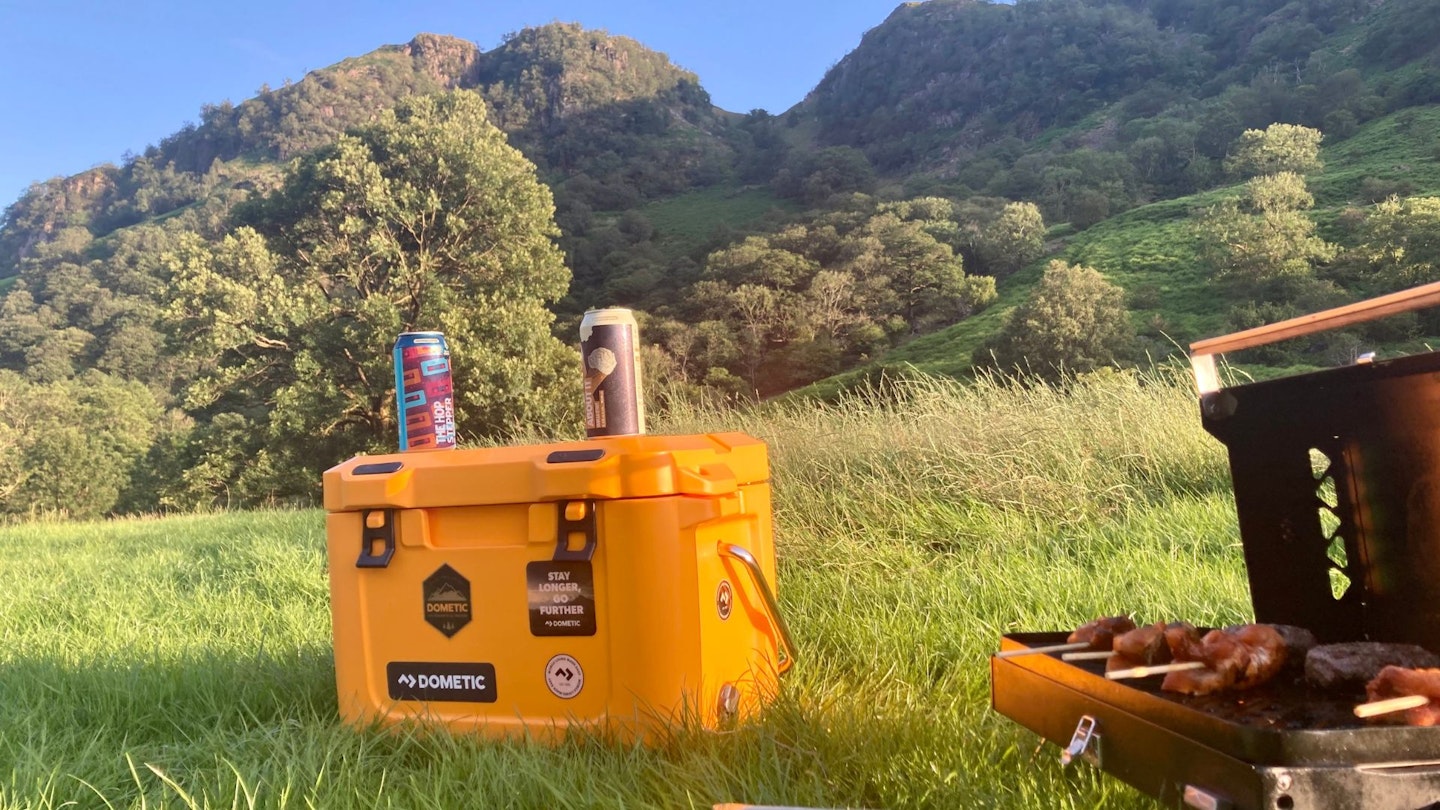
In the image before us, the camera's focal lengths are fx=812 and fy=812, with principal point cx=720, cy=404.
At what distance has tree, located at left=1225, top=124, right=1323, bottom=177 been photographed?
131 feet

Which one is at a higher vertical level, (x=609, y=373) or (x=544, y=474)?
(x=609, y=373)

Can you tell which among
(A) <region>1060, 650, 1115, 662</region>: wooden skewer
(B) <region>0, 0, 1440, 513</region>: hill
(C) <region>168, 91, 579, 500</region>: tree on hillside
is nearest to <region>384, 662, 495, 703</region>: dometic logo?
(A) <region>1060, 650, 1115, 662</region>: wooden skewer

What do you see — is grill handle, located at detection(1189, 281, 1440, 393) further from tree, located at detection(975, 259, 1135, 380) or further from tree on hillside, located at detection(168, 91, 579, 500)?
tree, located at detection(975, 259, 1135, 380)

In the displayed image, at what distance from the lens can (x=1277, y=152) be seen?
40531mm

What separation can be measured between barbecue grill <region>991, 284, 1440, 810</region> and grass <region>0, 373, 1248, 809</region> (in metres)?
0.37

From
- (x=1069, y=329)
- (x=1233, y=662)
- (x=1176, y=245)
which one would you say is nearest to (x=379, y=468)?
(x=1233, y=662)

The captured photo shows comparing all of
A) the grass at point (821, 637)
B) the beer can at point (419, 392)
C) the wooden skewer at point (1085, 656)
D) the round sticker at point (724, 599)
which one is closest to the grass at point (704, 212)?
the grass at point (821, 637)

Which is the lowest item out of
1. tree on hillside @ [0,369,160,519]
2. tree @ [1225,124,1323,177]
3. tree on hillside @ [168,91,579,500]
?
tree on hillside @ [0,369,160,519]

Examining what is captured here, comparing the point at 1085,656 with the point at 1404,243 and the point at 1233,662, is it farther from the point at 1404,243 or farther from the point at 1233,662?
the point at 1404,243

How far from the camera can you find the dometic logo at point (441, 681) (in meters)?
2.01

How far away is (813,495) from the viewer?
5.00 metres

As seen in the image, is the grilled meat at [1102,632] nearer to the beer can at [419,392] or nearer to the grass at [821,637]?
the grass at [821,637]

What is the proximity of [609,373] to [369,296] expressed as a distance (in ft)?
67.9

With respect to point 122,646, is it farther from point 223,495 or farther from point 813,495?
point 223,495
